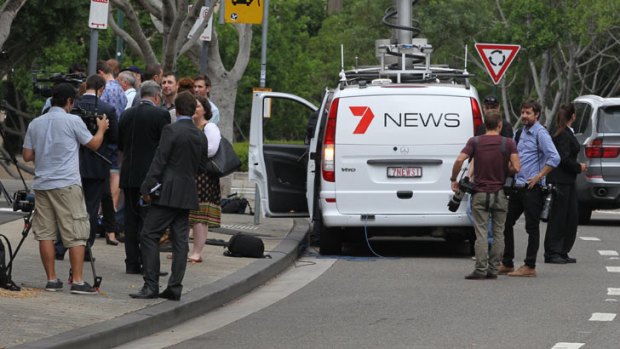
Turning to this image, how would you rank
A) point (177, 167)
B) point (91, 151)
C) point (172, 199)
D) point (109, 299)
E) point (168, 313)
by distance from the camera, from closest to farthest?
point (168, 313), point (109, 299), point (172, 199), point (177, 167), point (91, 151)

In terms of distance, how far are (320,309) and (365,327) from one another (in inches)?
48.5

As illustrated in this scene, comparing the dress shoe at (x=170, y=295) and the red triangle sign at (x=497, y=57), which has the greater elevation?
the red triangle sign at (x=497, y=57)

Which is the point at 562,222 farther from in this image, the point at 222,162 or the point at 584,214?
the point at 584,214

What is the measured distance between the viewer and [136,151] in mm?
13461

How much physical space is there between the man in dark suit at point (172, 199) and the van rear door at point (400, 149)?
507cm

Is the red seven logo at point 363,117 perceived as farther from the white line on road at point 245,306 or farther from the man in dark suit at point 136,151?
the man in dark suit at point 136,151

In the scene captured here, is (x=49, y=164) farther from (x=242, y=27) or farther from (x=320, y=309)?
(x=242, y=27)

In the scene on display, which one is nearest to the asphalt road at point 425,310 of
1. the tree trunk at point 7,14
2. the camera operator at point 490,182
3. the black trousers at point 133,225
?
the camera operator at point 490,182

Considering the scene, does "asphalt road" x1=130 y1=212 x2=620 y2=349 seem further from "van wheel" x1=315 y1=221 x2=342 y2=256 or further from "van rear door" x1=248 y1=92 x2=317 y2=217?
"van rear door" x1=248 y1=92 x2=317 y2=217

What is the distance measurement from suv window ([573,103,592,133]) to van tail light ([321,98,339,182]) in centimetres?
742

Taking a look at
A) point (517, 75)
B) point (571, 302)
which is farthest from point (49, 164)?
point (517, 75)

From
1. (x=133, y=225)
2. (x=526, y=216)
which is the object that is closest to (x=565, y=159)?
(x=526, y=216)

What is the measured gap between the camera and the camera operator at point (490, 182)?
14977 mm

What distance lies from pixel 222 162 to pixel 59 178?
11.6 feet
